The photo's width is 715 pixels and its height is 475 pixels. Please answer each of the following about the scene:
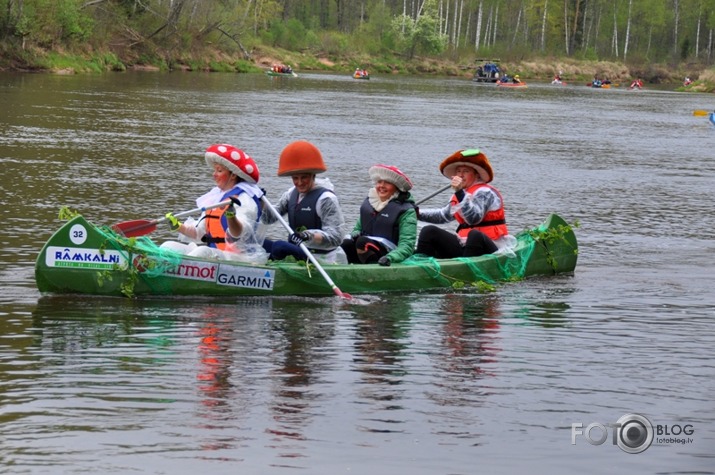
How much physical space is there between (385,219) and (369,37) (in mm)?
86399

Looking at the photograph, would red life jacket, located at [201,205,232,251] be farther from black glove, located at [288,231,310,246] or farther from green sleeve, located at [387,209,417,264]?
green sleeve, located at [387,209,417,264]

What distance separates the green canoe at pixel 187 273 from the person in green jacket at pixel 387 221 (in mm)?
224

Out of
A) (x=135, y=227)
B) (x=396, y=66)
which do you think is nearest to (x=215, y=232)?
(x=135, y=227)

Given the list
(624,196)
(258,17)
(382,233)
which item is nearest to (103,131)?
(624,196)

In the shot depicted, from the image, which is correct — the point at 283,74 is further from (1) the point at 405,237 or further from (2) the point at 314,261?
(2) the point at 314,261

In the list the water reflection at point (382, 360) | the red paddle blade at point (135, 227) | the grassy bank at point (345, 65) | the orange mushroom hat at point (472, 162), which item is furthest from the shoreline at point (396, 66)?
the water reflection at point (382, 360)

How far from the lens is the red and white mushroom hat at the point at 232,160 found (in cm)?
1012

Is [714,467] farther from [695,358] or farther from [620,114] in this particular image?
[620,114]

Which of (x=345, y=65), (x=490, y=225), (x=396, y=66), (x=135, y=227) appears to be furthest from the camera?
(x=396, y=66)

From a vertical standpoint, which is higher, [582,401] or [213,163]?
[213,163]

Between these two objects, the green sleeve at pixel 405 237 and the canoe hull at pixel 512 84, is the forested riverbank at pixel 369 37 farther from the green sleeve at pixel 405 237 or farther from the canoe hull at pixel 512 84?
the green sleeve at pixel 405 237

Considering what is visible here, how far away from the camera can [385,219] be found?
1123 cm

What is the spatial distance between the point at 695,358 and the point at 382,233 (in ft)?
11.2

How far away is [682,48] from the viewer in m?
108
